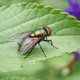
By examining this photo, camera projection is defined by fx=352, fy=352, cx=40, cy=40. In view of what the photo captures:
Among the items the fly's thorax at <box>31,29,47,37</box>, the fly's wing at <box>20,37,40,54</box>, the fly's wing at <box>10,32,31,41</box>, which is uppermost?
the fly's wing at <box>10,32,31,41</box>

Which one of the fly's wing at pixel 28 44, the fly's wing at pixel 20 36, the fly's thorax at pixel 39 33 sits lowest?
the fly's wing at pixel 28 44

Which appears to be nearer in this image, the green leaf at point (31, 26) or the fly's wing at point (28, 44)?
the green leaf at point (31, 26)

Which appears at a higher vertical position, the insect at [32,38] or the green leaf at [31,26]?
the green leaf at [31,26]

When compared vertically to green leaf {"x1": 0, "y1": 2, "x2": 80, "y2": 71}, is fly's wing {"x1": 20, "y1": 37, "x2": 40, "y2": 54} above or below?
below

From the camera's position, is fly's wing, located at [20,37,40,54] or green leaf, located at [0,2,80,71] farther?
fly's wing, located at [20,37,40,54]
